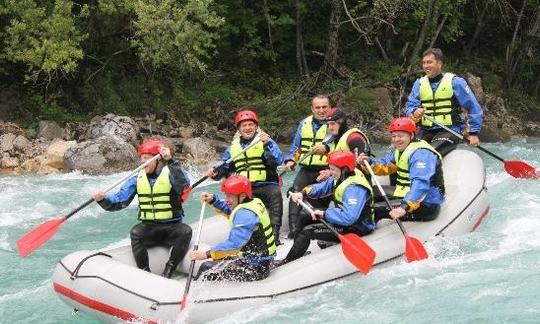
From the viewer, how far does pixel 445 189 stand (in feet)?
22.9

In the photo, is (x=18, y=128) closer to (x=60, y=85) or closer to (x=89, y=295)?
(x=60, y=85)

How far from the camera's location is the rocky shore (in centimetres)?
1158

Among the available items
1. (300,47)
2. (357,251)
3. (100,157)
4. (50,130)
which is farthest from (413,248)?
(300,47)

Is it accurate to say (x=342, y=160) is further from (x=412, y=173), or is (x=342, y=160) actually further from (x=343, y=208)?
(x=412, y=173)

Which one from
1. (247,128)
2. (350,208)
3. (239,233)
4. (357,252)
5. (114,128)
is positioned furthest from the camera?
(114,128)

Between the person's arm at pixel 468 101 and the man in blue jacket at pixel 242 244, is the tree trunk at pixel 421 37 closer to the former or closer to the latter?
the person's arm at pixel 468 101

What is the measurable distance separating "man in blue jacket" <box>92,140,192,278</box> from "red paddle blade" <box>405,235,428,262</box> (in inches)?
69.8

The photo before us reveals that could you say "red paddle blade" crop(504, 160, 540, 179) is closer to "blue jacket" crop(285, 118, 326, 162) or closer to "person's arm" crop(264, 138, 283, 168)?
"blue jacket" crop(285, 118, 326, 162)

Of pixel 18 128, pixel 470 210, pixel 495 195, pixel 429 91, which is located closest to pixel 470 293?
pixel 470 210

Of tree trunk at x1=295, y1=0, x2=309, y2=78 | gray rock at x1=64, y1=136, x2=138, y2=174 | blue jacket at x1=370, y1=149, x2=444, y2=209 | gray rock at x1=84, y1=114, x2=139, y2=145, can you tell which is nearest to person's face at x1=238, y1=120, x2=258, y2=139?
blue jacket at x1=370, y1=149, x2=444, y2=209

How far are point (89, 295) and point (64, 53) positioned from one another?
24.7 feet

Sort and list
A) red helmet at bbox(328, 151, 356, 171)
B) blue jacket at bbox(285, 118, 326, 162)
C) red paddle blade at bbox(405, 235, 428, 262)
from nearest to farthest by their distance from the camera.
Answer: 1. red helmet at bbox(328, 151, 356, 171)
2. red paddle blade at bbox(405, 235, 428, 262)
3. blue jacket at bbox(285, 118, 326, 162)

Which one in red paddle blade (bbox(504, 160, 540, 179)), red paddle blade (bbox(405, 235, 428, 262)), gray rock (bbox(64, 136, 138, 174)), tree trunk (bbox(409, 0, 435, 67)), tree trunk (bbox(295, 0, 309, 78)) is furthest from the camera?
tree trunk (bbox(409, 0, 435, 67))

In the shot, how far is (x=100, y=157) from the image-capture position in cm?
1157
